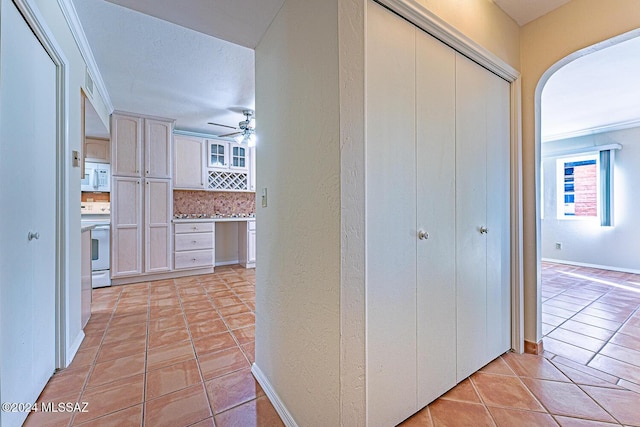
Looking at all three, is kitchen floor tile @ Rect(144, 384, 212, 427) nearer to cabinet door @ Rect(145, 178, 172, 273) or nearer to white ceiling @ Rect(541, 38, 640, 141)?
cabinet door @ Rect(145, 178, 172, 273)

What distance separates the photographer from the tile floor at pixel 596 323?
73.1 inches

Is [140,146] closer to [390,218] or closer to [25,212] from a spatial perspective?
[25,212]

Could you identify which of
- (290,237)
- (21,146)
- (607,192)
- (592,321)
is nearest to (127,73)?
(21,146)

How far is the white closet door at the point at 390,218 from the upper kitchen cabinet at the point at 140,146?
12.5 ft

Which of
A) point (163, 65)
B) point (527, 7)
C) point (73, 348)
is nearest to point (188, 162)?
point (163, 65)

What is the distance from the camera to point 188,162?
445 cm

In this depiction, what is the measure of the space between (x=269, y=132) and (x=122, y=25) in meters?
1.59

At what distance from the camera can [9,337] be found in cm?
122

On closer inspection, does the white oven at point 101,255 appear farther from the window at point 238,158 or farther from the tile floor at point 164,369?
the window at point 238,158

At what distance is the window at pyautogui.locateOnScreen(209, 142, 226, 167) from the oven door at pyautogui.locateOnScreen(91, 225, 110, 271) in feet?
5.96

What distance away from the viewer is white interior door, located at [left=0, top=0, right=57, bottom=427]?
1205 mm

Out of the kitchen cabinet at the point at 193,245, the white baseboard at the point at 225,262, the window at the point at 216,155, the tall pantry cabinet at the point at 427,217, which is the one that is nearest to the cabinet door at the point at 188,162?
the window at the point at 216,155

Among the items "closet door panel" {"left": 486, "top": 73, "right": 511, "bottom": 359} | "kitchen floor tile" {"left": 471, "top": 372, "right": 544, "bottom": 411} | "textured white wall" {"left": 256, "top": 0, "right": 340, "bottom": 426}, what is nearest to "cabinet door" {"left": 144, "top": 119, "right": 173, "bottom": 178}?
"textured white wall" {"left": 256, "top": 0, "right": 340, "bottom": 426}

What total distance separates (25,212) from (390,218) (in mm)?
1821
